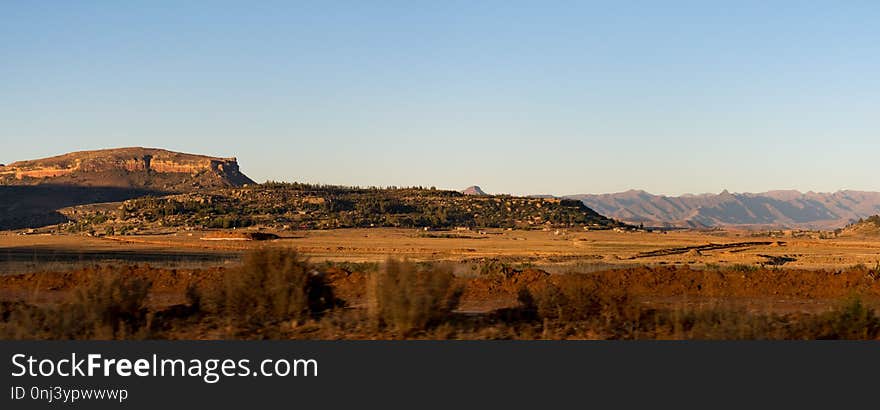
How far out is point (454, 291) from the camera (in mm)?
15492

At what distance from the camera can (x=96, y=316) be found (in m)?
13.5

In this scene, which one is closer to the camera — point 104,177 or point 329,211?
point 329,211

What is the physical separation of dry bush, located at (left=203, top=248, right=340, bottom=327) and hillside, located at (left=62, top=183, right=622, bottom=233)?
217ft

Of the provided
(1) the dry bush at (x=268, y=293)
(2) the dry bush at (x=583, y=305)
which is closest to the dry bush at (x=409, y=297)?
(1) the dry bush at (x=268, y=293)

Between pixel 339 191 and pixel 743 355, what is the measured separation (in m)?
108

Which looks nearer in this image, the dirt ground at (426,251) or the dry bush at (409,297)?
the dry bush at (409,297)

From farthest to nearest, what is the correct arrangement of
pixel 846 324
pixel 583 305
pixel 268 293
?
1. pixel 583 305
2. pixel 268 293
3. pixel 846 324

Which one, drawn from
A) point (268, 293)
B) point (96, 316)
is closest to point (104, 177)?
point (268, 293)

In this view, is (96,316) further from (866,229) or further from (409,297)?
(866,229)

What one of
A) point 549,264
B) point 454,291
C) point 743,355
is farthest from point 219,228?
point 743,355

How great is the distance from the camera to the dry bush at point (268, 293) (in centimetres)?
1506

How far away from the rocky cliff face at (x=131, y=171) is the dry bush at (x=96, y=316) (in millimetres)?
128325

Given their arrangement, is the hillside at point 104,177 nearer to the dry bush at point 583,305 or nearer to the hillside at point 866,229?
the hillside at point 866,229

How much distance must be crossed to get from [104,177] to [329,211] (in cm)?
7048
